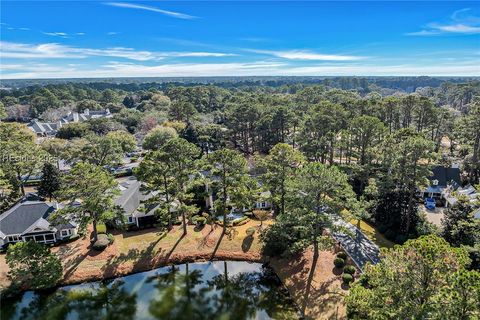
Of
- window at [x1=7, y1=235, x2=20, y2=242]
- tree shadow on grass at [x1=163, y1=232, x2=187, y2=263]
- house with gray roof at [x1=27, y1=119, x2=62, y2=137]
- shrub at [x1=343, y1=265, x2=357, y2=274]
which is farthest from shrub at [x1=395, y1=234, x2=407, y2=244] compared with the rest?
house with gray roof at [x1=27, y1=119, x2=62, y2=137]

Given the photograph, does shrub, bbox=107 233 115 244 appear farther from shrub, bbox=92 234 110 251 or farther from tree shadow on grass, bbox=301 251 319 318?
tree shadow on grass, bbox=301 251 319 318

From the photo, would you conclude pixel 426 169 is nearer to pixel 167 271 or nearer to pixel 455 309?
pixel 455 309

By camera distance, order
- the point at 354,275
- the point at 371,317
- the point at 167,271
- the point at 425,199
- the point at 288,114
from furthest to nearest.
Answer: the point at 288,114, the point at 425,199, the point at 167,271, the point at 354,275, the point at 371,317

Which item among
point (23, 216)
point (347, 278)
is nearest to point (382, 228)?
point (347, 278)

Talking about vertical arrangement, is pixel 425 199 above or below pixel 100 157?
below

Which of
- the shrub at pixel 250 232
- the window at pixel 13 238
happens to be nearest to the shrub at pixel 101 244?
the window at pixel 13 238

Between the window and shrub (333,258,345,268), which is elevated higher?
the window

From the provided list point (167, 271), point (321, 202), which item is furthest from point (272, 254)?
point (167, 271)

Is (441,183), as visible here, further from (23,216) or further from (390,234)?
(23,216)
